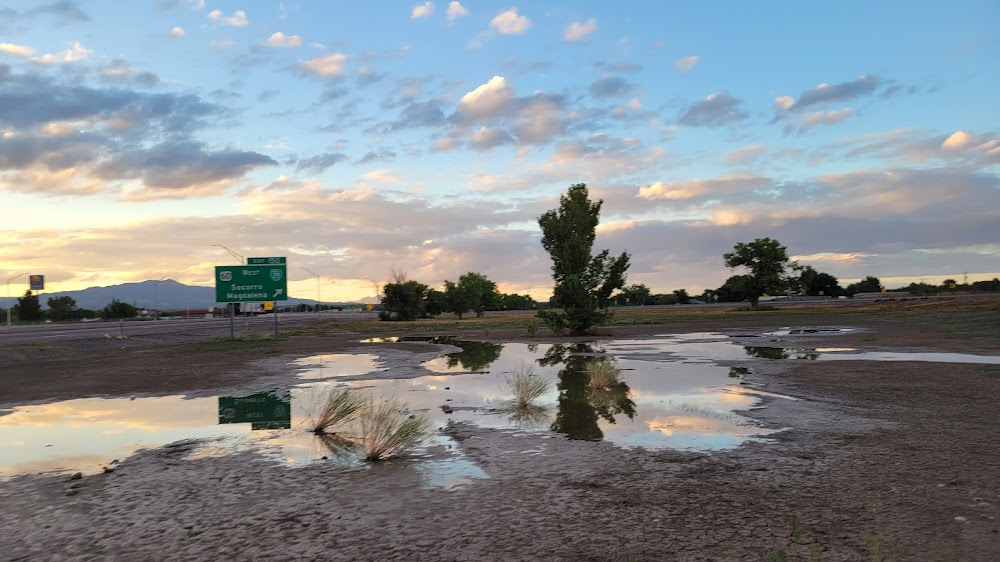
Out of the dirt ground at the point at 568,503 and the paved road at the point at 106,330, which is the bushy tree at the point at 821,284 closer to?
the paved road at the point at 106,330

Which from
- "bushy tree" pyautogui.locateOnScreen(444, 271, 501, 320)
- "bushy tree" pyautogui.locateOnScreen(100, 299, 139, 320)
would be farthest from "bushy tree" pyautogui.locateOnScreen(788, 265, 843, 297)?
"bushy tree" pyautogui.locateOnScreen(100, 299, 139, 320)

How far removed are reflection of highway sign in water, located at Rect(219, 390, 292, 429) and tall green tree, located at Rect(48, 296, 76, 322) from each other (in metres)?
119

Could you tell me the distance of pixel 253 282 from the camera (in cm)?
4722

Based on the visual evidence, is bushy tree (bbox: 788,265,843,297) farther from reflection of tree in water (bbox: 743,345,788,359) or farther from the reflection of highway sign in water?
the reflection of highway sign in water

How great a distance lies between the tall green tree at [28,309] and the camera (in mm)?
110500

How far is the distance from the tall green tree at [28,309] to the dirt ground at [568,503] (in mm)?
124418

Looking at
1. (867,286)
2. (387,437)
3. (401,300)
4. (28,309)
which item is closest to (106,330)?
(401,300)

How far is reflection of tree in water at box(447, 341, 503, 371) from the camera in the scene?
80.5 feet

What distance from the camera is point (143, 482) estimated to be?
838cm

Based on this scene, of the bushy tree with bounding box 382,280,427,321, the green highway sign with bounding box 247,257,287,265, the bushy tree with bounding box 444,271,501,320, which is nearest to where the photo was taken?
the green highway sign with bounding box 247,257,287,265

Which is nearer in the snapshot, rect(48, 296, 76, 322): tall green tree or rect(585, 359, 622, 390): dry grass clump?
rect(585, 359, 622, 390): dry grass clump

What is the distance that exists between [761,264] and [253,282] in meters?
65.6

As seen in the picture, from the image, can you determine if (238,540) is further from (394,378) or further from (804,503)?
(394,378)

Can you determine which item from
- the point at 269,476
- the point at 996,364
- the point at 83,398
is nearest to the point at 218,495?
the point at 269,476
